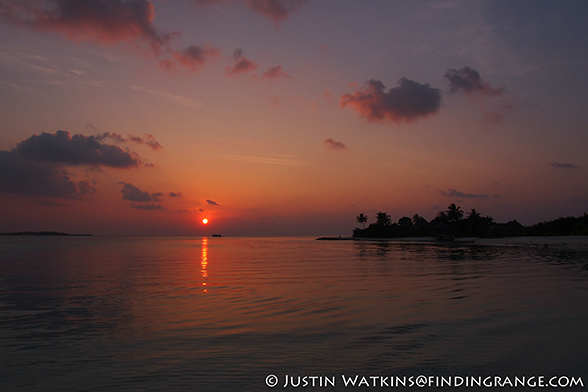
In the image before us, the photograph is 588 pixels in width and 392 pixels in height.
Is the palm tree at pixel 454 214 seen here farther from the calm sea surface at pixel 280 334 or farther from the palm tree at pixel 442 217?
the calm sea surface at pixel 280 334

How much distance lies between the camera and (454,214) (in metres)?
137

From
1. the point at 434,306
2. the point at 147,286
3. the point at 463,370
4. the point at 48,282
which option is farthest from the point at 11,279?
the point at 463,370

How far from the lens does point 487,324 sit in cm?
1112

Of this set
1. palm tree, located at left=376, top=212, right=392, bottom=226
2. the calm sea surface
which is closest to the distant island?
palm tree, located at left=376, top=212, right=392, bottom=226

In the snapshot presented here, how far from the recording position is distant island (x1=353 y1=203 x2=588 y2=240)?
Answer: 282 feet

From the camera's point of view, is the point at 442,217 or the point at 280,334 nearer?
the point at 280,334

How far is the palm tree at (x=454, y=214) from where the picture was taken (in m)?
136

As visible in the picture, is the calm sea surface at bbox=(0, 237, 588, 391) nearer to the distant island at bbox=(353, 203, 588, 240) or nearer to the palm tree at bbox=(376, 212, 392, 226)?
the distant island at bbox=(353, 203, 588, 240)

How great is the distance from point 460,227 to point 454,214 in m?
10.2

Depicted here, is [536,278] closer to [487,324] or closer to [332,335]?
[487,324]

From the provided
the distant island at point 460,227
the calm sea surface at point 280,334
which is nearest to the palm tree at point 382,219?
the distant island at point 460,227

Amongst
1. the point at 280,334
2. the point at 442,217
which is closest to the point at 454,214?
the point at 442,217

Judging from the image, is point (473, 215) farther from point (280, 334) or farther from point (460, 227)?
point (280, 334)

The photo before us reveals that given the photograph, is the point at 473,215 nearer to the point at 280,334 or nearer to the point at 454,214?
the point at 454,214
